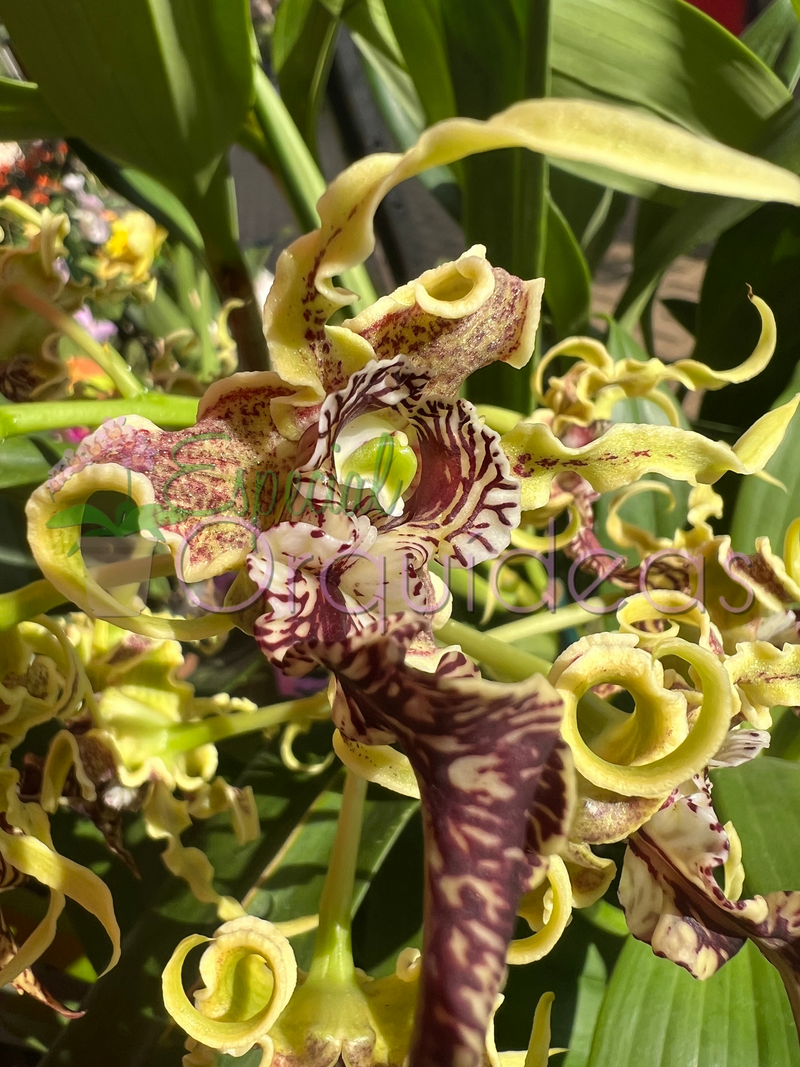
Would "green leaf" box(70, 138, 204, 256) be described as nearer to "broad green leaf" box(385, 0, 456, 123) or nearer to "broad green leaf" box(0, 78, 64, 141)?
"broad green leaf" box(0, 78, 64, 141)

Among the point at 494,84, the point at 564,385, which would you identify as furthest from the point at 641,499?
the point at 494,84

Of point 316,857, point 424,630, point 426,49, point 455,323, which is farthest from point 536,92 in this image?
point 316,857

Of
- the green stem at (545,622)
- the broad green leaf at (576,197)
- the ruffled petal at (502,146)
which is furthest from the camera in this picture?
the broad green leaf at (576,197)

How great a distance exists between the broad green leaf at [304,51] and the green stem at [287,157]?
0.02 m

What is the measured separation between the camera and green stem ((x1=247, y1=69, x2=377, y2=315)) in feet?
1.58

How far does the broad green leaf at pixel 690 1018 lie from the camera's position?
31 centimetres

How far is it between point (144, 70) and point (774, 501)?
18.2 inches

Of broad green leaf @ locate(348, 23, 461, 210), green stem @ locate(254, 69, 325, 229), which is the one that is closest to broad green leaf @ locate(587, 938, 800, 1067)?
green stem @ locate(254, 69, 325, 229)

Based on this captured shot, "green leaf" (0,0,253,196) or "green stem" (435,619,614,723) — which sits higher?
"green leaf" (0,0,253,196)

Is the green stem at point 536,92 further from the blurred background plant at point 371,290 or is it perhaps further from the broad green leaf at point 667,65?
the broad green leaf at point 667,65

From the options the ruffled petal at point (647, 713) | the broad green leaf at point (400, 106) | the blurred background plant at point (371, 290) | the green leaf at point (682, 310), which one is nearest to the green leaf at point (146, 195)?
the blurred background plant at point (371, 290)

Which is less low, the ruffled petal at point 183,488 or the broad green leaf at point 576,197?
the ruffled petal at point 183,488

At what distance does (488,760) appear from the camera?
0.19m

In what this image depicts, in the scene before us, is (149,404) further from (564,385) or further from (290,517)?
(564,385)
